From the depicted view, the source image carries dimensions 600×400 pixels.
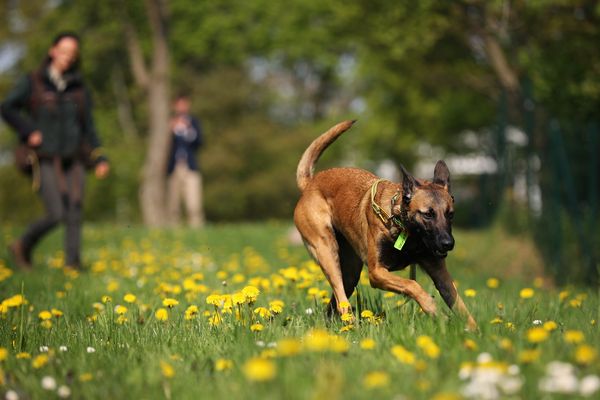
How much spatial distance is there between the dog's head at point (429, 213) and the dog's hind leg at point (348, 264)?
96 cm

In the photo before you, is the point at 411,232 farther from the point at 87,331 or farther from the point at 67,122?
the point at 67,122

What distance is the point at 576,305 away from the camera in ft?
15.3

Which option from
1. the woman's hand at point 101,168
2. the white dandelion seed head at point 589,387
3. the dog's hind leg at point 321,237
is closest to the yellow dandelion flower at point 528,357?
the white dandelion seed head at point 589,387

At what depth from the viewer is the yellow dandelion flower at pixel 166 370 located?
2.84 metres

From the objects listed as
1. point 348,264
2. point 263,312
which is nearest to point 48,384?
point 263,312

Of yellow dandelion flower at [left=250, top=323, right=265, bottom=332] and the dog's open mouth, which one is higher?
the dog's open mouth

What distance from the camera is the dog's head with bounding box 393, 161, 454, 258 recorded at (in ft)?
12.8

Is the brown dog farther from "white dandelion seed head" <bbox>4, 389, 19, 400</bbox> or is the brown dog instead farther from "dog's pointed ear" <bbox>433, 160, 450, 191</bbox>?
"white dandelion seed head" <bbox>4, 389, 19, 400</bbox>

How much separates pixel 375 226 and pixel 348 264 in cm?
81

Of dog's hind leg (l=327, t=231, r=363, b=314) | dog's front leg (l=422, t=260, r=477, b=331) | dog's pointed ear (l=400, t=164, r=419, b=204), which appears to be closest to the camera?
dog's pointed ear (l=400, t=164, r=419, b=204)

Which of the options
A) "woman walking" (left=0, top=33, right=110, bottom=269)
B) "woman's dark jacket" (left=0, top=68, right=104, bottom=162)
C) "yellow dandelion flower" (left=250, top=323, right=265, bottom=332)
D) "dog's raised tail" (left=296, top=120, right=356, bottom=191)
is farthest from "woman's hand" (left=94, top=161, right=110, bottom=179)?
"yellow dandelion flower" (left=250, top=323, right=265, bottom=332)

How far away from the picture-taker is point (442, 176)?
4.34 meters

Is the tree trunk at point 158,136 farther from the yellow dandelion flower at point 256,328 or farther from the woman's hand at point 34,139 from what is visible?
the yellow dandelion flower at point 256,328

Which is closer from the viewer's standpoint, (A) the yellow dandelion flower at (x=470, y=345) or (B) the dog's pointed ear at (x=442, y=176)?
(A) the yellow dandelion flower at (x=470, y=345)
